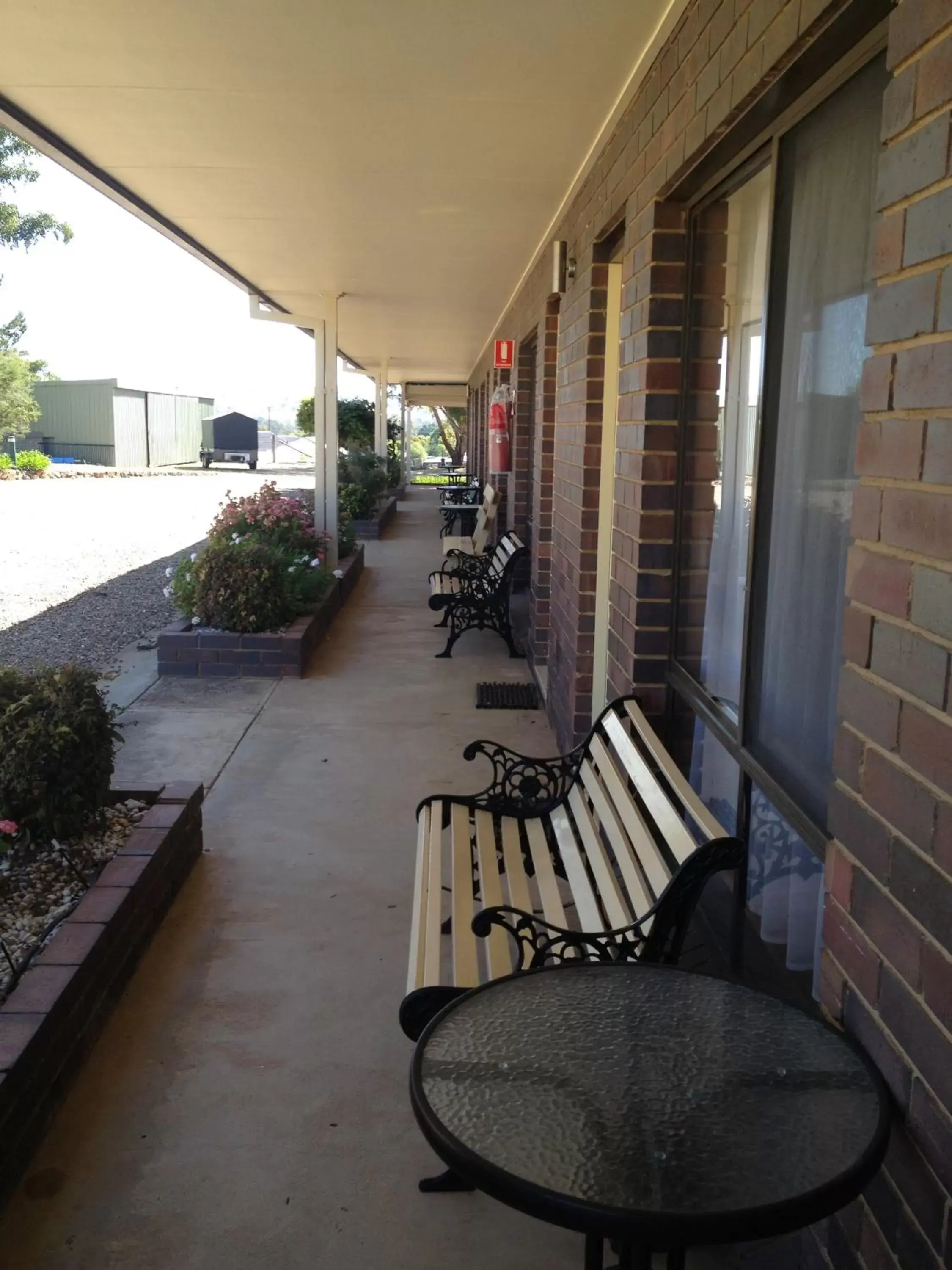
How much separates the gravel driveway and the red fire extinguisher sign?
12.3ft

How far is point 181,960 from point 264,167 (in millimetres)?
3840

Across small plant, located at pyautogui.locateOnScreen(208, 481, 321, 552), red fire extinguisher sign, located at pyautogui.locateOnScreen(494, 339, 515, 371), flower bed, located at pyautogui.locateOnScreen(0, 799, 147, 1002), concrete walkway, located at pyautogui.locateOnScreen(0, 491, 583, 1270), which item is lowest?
concrete walkway, located at pyautogui.locateOnScreen(0, 491, 583, 1270)

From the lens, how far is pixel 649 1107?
159 cm

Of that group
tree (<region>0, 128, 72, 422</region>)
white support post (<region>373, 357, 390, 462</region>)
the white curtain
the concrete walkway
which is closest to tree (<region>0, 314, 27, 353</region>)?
tree (<region>0, 128, 72, 422</region>)

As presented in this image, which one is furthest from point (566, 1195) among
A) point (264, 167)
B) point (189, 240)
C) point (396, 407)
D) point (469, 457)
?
point (396, 407)

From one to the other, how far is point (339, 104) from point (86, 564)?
10.1 m

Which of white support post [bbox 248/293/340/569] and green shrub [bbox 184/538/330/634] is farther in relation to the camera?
white support post [bbox 248/293/340/569]

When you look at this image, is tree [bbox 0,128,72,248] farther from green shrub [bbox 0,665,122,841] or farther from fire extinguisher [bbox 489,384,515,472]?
green shrub [bbox 0,665,122,841]

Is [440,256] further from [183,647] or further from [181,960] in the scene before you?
[181,960]

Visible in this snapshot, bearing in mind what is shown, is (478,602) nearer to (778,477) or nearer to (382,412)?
(778,477)

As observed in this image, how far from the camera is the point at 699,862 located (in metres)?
2.31

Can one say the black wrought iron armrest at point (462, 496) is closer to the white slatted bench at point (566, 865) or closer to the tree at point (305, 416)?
the white slatted bench at point (566, 865)

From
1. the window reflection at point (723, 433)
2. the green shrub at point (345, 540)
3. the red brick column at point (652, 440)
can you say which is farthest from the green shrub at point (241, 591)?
the window reflection at point (723, 433)

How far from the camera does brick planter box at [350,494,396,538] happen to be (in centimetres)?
1577
